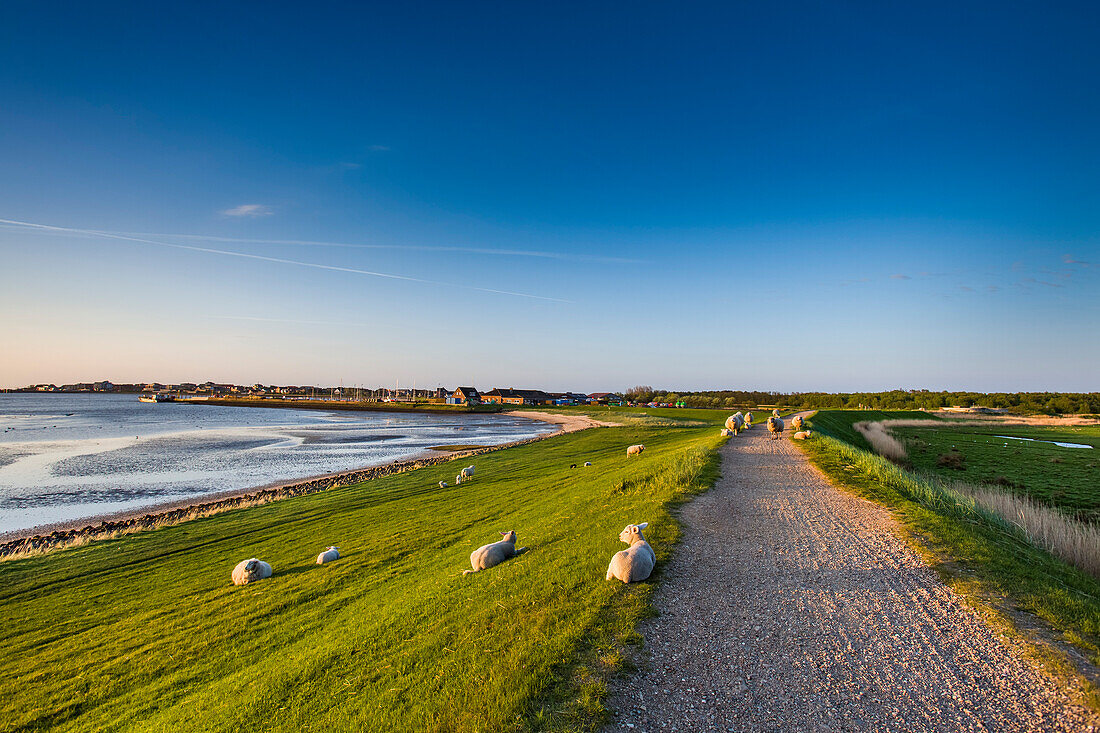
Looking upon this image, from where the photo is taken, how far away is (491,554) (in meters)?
9.83

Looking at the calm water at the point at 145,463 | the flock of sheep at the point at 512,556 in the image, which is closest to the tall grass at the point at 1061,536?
the flock of sheep at the point at 512,556

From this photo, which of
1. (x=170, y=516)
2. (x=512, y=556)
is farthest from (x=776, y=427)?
(x=170, y=516)

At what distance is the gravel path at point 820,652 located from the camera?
4.52 metres

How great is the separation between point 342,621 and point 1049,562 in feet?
40.3

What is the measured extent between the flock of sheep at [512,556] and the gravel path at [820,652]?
456 millimetres

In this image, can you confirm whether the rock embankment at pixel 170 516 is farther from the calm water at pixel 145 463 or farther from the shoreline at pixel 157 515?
the calm water at pixel 145 463

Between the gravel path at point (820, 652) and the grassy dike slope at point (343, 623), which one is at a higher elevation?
the gravel path at point (820, 652)

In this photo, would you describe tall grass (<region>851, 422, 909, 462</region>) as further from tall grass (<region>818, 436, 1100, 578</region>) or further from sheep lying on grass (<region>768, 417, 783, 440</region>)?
tall grass (<region>818, 436, 1100, 578</region>)

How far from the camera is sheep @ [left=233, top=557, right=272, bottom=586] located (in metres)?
12.0

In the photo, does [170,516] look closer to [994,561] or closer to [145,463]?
[145,463]

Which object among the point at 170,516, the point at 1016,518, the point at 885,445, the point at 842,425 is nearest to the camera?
the point at 1016,518

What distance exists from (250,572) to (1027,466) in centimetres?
3596

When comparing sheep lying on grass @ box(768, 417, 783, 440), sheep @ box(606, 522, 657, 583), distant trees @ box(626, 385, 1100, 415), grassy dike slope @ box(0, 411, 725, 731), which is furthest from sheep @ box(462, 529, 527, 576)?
distant trees @ box(626, 385, 1100, 415)

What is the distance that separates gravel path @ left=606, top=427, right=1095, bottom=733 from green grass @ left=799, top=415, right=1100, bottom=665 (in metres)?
0.59
